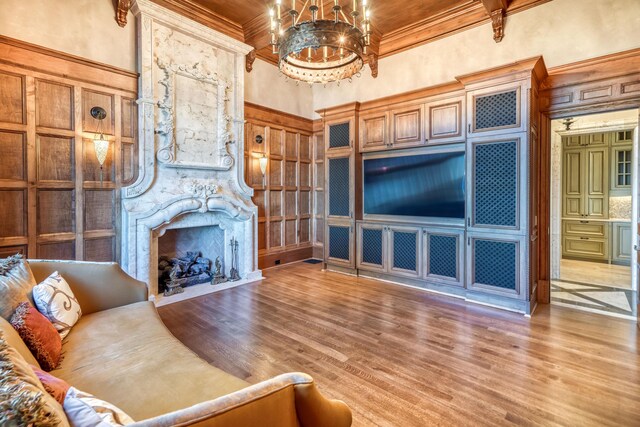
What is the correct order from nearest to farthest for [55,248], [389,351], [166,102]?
1. [389,351]
2. [55,248]
3. [166,102]

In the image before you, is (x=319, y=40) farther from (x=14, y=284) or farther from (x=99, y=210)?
(x=99, y=210)

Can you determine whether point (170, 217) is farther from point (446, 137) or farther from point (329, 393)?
point (446, 137)

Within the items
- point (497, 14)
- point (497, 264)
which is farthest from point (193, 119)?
point (497, 264)

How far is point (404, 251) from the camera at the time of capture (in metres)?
4.86

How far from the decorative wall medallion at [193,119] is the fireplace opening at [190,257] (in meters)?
1.25

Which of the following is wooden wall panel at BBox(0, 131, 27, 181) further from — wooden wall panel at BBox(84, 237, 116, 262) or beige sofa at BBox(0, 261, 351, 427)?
beige sofa at BBox(0, 261, 351, 427)

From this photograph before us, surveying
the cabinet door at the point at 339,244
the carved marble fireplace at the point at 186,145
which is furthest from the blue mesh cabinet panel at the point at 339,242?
the carved marble fireplace at the point at 186,145

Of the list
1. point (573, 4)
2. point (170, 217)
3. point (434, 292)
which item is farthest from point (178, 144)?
point (573, 4)

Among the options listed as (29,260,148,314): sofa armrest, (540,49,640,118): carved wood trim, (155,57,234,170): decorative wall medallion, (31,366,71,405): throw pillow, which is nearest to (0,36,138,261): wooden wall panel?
(155,57,234,170): decorative wall medallion

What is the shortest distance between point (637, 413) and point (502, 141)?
→ 2.79 meters

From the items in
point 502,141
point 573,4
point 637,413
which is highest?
point 573,4

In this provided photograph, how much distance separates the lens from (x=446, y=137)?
4.49 m

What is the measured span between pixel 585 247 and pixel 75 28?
9404 millimetres

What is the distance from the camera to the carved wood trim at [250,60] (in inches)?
212
